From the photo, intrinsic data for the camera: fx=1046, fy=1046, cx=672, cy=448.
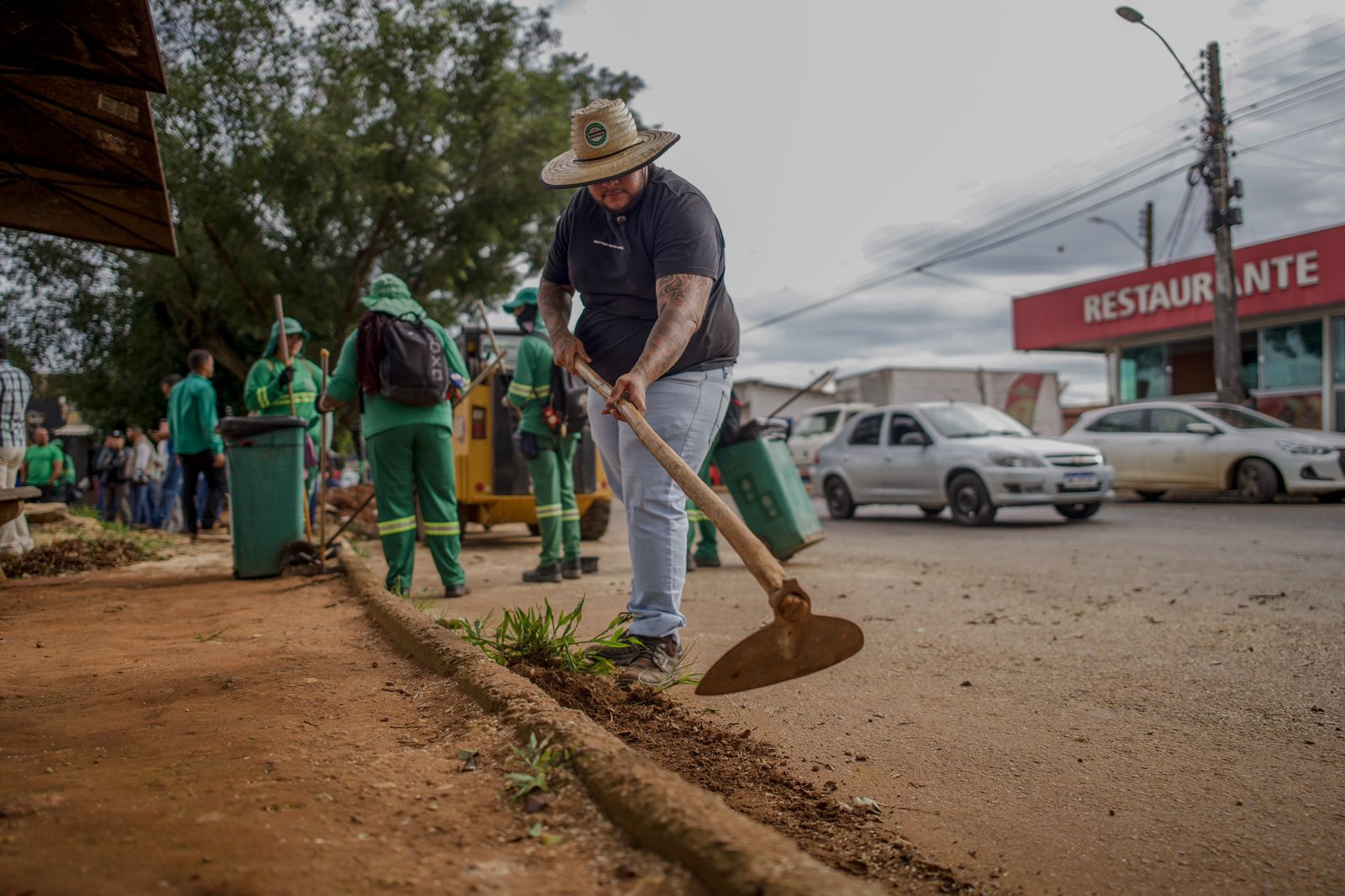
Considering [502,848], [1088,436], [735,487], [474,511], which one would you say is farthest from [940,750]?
[1088,436]

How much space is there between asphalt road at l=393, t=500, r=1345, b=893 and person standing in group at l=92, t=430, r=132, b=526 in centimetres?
1245

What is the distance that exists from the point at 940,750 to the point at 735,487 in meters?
4.83

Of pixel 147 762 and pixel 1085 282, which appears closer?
pixel 147 762

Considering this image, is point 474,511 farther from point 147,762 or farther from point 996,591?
point 147,762

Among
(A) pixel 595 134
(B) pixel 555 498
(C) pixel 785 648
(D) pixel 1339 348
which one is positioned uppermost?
(D) pixel 1339 348

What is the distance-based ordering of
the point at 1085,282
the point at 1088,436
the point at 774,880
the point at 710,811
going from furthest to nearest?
the point at 1085,282 → the point at 1088,436 → the point at 710,811 → the point at 774,880

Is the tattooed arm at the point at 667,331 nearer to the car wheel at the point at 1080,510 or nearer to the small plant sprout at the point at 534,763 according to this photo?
the small plant sprout at the point at 534,763

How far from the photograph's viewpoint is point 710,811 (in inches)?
75.4

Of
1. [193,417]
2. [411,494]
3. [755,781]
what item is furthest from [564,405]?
[193,417]

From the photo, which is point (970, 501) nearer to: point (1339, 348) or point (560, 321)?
point (560, 321)

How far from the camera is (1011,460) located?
11.8 metres

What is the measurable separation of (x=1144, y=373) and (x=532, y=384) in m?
21.3

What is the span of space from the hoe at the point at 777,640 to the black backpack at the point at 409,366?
3.44 m

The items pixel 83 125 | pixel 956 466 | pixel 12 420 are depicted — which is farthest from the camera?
pixel 956 466
